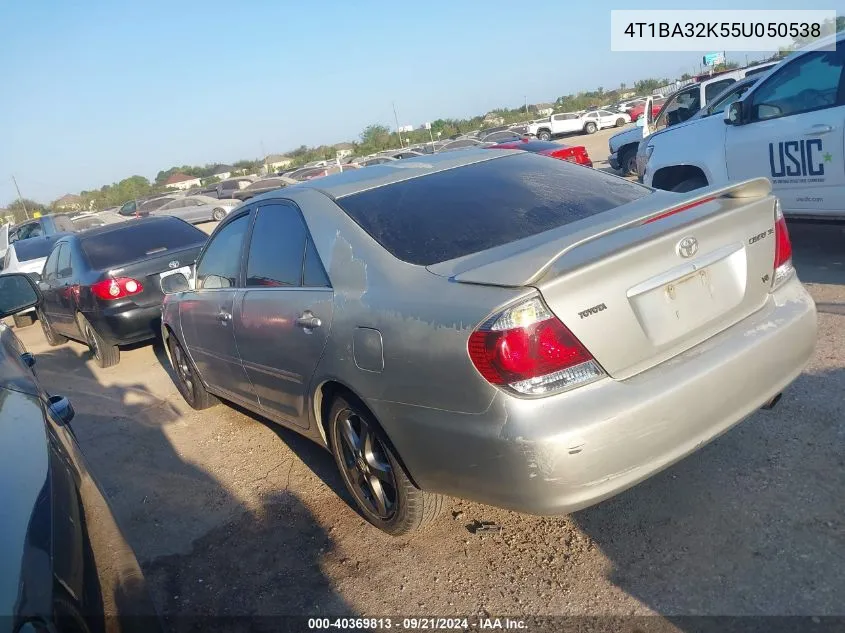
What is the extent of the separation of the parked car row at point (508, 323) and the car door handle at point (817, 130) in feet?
9.09

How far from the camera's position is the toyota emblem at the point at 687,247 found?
100 inches

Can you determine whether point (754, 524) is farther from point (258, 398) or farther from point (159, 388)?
point (159, 388)

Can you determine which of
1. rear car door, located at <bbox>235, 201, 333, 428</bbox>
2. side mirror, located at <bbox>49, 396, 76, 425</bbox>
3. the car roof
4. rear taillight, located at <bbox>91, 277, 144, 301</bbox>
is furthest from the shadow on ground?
rear taillight, located at <bbox>91, 277, 144, 301</bbox>

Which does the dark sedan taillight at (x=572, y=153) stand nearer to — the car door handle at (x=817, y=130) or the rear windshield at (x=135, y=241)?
the rear windshield at (x=135, y=241)

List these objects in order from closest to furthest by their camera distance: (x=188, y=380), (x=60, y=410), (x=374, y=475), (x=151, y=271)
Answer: (x=60, y=410), (x=374, y=475), (x=188, y=380), (x=151, y=271)

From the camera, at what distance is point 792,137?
18.7ft

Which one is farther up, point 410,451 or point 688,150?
point 688,150

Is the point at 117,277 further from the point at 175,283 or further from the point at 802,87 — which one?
the point at 802,87

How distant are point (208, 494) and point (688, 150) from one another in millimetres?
5423

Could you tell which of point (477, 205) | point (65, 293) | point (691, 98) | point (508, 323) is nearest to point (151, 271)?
point (65, 293)

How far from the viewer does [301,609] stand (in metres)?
2.89

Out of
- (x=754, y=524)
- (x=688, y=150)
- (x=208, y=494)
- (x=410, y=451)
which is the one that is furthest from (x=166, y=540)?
(x=688, y=150)

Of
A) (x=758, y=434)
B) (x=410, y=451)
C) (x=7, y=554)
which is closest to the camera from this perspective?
(x=7, y=554)

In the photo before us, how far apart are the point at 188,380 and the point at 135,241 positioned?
2762 mm
